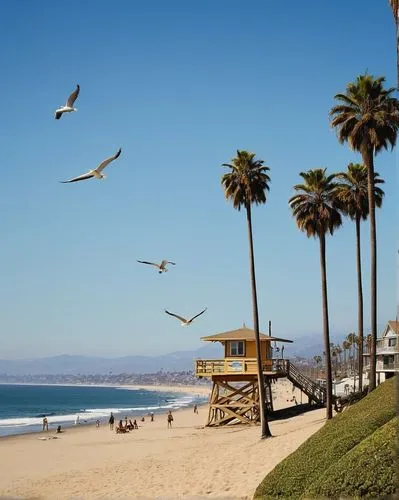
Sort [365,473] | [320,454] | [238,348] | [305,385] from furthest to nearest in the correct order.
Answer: [305,385] → [238,348] → [320,454] → [365,473]

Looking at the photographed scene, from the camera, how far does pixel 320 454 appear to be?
1531 centimetres

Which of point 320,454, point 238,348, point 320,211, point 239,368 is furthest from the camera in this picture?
point 238,348

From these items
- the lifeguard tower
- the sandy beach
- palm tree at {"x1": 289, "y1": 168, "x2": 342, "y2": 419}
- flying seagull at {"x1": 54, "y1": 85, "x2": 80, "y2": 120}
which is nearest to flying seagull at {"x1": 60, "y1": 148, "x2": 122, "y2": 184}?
flying seagull at {"x1": 54, "y1": 85, "x2": 80, "y2": 120}

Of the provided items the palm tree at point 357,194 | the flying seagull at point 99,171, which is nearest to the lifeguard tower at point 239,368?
the palm tree at point 357,194

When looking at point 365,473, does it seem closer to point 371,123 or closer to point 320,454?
point 320,454

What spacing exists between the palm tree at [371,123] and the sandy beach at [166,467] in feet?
27.7

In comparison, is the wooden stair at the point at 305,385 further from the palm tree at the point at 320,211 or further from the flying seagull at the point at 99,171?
the flying seagull at the point at 99,171

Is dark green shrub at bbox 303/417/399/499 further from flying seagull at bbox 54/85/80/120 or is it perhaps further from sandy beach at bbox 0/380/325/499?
flying seagull at bbox 54/85/80/120

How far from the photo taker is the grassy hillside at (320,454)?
14.2 meters

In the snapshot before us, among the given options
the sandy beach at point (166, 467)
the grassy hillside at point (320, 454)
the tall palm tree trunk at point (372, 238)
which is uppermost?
the tall palm tree trunk at point (372, 238)

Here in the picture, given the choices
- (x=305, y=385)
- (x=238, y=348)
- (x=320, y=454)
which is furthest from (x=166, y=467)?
(x=305, y=385)

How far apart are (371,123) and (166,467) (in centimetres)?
1903

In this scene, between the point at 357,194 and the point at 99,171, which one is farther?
the point at 357,194

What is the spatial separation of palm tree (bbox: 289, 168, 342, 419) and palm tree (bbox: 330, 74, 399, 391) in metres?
4.72
